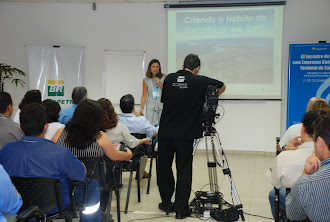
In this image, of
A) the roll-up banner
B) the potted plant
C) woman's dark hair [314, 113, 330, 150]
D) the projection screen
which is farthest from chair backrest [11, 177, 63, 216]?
the roll-up banner

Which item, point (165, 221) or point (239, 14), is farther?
point (239, 14)

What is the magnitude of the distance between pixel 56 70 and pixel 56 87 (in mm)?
341

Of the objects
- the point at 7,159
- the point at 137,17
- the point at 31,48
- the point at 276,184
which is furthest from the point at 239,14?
the point at 7,159

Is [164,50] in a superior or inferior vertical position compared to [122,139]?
superior

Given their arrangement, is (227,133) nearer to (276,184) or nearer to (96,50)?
A: (96,50)

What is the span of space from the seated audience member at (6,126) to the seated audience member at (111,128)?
2.51ft

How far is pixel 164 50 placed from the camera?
757cm

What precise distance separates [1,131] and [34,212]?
114 cm

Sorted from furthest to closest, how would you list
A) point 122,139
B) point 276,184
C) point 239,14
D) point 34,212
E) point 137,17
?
point 137,17
point 239,14
point 122,139
point 276,184
point 34,212

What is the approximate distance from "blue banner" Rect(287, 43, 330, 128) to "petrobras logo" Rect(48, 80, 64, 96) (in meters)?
4.32

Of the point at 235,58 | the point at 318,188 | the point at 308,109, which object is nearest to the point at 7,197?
the point at 318,188

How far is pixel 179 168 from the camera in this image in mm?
4027

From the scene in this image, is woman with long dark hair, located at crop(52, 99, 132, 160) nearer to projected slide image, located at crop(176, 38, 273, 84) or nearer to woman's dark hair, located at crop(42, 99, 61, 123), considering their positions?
woman's dark hair, located at crop(42, 99, 61, 123)

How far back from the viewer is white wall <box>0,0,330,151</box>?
23.6 ft
